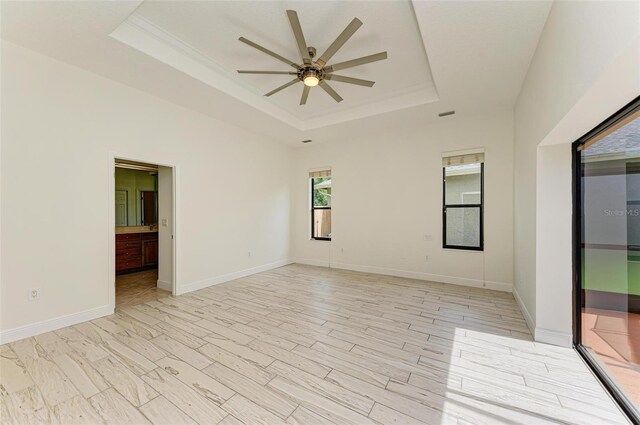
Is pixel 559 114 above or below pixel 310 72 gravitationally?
below

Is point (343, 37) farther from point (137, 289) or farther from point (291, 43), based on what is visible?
point (137, 289)

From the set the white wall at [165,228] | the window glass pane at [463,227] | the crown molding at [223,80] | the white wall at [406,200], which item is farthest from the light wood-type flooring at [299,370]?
the crown molding at [223,80]

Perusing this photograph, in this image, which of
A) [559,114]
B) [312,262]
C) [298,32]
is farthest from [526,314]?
[312,262]

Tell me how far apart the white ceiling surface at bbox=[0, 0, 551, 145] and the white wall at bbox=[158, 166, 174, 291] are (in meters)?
1.31

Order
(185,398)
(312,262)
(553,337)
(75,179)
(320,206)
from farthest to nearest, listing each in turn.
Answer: (320,206), (312,262), (75,179), (553,337), (185,398)

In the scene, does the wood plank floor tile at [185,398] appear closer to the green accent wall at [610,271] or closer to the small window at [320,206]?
the green accent wall at [610,271]

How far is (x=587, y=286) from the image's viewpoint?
237 cm

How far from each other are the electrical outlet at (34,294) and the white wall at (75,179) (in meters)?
0.04

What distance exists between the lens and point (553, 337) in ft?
8.25

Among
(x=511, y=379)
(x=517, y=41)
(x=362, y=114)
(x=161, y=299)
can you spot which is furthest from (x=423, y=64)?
(x=161, y=299)

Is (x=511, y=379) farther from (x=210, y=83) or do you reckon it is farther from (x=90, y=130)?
(x=90, y=130)

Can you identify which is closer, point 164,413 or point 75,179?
point 164,413

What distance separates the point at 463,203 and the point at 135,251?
685 cm

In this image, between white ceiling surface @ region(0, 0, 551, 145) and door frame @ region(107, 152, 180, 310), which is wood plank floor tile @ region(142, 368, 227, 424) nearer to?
door frame @ region(107, 152, 180, 310)
